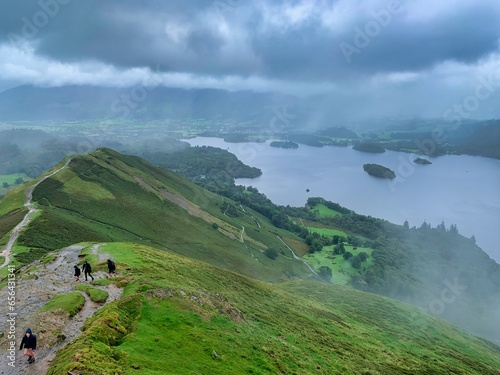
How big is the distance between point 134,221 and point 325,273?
83.9 m

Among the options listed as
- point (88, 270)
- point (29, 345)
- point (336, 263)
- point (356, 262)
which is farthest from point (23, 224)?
point (356, 262)

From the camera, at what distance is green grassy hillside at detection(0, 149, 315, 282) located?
88.0 meters

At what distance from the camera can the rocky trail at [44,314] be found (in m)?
24.7

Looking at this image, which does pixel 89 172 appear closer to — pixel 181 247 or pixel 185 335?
pixel 181 247

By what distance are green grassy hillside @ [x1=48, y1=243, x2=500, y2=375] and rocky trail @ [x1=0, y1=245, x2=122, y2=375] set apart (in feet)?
5.01

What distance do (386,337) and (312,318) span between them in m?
14.3

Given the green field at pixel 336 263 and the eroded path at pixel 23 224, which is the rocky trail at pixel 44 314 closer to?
the eroded path at pixel 23 224

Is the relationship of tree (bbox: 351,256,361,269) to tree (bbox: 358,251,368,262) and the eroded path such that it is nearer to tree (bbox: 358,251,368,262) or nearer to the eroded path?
tree (bbox: 358,251,368,262)

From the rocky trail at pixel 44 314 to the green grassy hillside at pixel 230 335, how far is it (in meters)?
1.53

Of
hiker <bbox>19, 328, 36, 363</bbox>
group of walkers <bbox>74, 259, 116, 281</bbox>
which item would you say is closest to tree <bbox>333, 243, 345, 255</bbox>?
group of walkers <bbox>74, 259, 116, 281</bbox>

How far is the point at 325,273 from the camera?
157 meters

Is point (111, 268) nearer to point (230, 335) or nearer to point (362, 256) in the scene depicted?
point (230, 335)

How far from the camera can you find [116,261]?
4925 cm

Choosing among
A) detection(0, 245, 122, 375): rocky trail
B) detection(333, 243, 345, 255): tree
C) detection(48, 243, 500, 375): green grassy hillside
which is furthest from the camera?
detection(333, 243, 345, 255): tree
